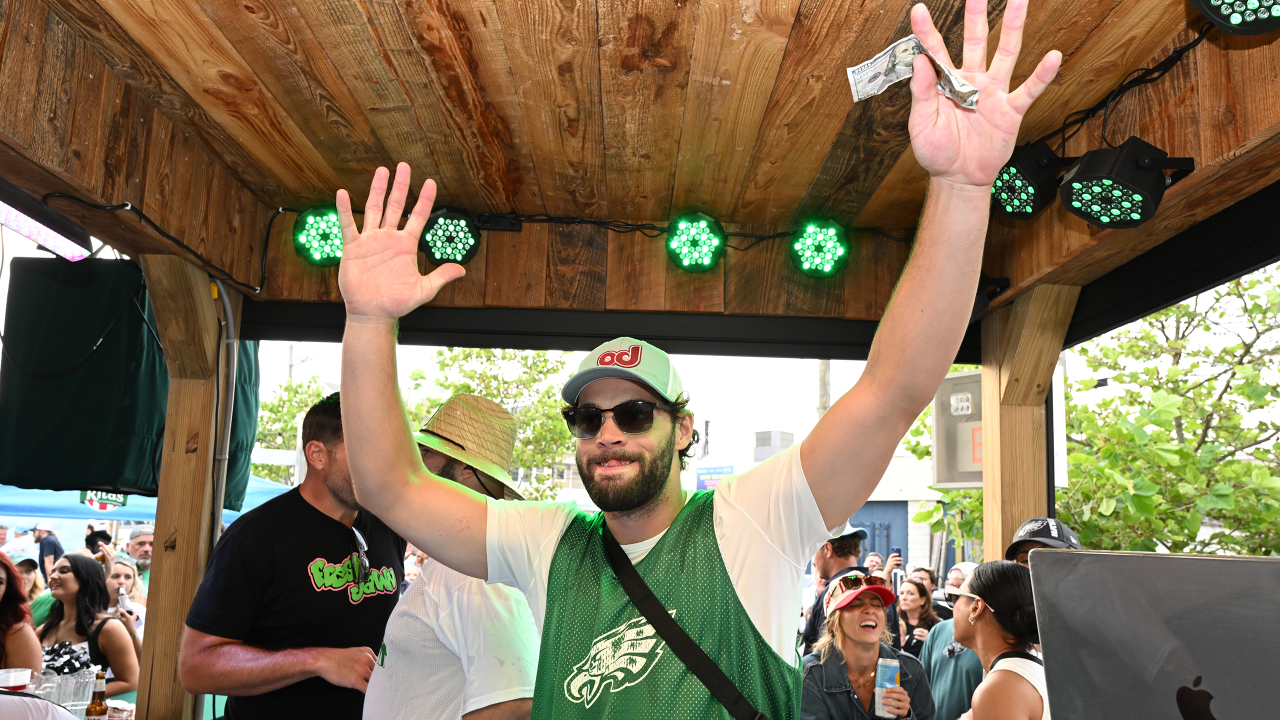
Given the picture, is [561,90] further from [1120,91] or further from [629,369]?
[1120,91]

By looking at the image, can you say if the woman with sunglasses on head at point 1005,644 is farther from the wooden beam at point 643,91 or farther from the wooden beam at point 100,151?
the wooden beam at point 100,151

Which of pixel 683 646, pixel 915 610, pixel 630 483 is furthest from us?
pixel 915 610

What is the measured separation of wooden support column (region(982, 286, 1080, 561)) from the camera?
159 inches

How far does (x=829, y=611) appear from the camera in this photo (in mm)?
3748

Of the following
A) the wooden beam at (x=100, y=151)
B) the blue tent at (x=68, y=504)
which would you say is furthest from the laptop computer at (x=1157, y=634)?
the blue tent at (x=68, y=504)

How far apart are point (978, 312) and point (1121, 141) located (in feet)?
3.93

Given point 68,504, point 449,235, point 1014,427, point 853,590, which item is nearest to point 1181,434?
point 1014,427

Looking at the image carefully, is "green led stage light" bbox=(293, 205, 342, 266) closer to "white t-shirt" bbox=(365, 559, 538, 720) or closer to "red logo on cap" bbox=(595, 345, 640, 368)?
"white t-shirt" bbox=(365, 559, 538, 720)

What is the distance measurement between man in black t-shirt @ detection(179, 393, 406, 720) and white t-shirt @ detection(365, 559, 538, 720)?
288 mm

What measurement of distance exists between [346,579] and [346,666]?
0.38m

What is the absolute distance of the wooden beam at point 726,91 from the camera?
2.63 metres

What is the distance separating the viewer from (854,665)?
361 centimetres

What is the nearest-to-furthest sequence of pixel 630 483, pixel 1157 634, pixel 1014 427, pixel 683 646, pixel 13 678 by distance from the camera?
pixel 1157 634
pixel 683 646
pixel 630 483
pixel 13 678
pixel 1014 427

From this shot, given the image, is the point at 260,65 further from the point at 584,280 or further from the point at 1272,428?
the point at 1272,428
